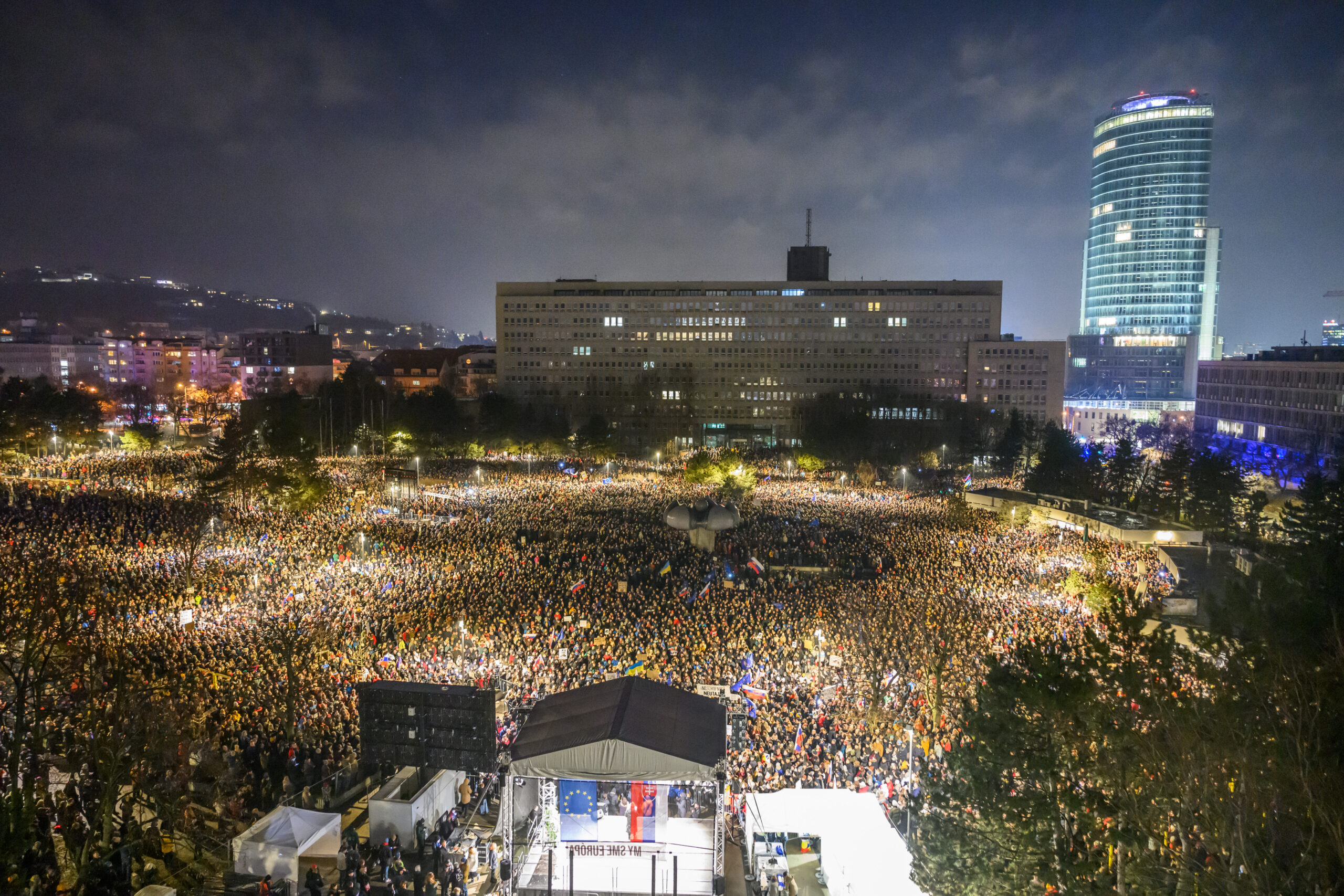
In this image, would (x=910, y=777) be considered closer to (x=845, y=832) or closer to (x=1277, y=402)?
(x=845, y=832)

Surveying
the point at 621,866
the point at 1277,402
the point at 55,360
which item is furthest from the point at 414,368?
the point at 621,866

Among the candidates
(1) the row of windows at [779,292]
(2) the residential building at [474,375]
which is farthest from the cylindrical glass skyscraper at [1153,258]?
(2) the residential building at [474,375]

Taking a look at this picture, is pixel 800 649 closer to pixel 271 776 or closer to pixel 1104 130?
pixel 271 776

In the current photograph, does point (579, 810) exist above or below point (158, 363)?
below

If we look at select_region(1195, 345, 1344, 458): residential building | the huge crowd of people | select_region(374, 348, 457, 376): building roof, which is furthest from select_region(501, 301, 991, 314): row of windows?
the huge crowd of people

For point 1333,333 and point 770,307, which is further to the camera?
point 1333,333

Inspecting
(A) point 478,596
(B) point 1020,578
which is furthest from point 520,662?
(B) point 1020,578

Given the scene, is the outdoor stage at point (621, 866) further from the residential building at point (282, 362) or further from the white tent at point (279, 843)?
the residential building at point (282, 362)

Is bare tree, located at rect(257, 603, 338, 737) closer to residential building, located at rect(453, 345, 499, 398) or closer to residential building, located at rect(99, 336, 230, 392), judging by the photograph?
residential building, located at rect(453, 345, 499, 398)
